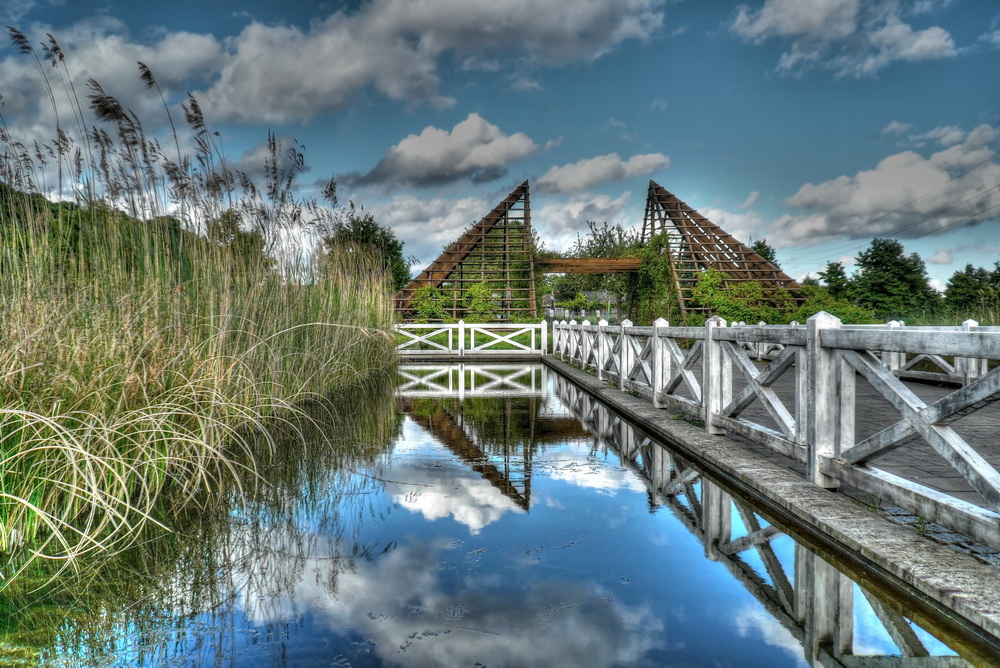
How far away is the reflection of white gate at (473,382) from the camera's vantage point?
28.5 ft

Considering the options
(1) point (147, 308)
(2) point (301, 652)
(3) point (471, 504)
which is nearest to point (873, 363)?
(3) point (471, 504)

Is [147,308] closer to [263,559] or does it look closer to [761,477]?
[263,559]

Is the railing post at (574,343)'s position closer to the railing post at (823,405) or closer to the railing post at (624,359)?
the railing post at (624,359)

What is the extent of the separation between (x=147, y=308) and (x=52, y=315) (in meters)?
0.56

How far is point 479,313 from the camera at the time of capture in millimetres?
23547

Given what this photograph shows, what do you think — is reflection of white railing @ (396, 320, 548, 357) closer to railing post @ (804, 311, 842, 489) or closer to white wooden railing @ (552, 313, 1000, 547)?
white wooden railing @ (552, 313, 1000, 547)

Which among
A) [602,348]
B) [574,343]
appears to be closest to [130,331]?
[602,348]

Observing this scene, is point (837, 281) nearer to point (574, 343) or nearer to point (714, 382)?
point (574, 343)

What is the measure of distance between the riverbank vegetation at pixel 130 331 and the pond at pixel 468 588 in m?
0.32

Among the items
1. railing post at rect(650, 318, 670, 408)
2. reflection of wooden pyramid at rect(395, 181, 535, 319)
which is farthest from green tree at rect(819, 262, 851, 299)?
railing post at rect(650, 318, 670, 408)

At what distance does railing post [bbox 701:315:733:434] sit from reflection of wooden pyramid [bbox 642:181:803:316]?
1955 centimetres

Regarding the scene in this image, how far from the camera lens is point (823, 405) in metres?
3.27

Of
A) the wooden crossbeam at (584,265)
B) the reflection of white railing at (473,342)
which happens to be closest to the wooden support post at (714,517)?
the reflection of white railing at (473,342)

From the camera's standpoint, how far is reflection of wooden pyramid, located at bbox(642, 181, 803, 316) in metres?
25.0
